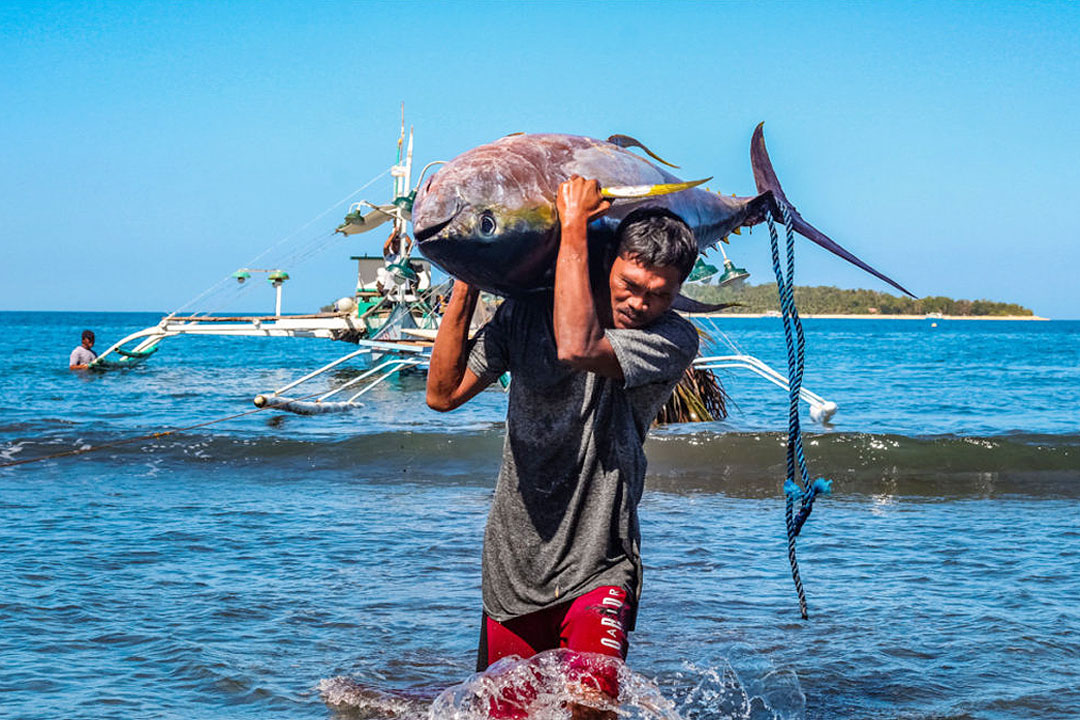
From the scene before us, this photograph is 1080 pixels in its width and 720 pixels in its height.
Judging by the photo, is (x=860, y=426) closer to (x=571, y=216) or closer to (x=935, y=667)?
(x=935, y=667)

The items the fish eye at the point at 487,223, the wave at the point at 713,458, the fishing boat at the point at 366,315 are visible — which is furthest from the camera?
the fishing boat at the point at 366,315

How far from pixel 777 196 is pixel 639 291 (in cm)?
104

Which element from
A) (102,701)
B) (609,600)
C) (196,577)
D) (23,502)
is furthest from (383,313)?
(609,600)

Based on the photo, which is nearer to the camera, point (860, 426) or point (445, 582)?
point (445, 582)

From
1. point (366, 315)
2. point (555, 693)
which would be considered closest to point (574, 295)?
point (555, 693)

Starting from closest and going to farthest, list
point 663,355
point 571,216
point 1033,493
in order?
point 571,216 < point 663,355 < point 1033,493

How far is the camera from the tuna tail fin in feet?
11.7

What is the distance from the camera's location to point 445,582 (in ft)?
20.6

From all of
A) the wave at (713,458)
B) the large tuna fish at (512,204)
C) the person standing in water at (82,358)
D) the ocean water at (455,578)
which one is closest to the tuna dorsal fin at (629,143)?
the large tuna fish at (512,204)

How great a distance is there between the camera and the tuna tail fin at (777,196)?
11.7 ft

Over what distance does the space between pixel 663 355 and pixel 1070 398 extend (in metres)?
24.7

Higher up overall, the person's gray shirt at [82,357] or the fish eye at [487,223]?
the fish eye at [487,223]

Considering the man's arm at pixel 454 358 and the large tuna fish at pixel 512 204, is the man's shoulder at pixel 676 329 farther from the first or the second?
the man's arm at pixel 454 358

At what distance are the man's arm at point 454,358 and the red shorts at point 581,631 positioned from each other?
2.18 feet
